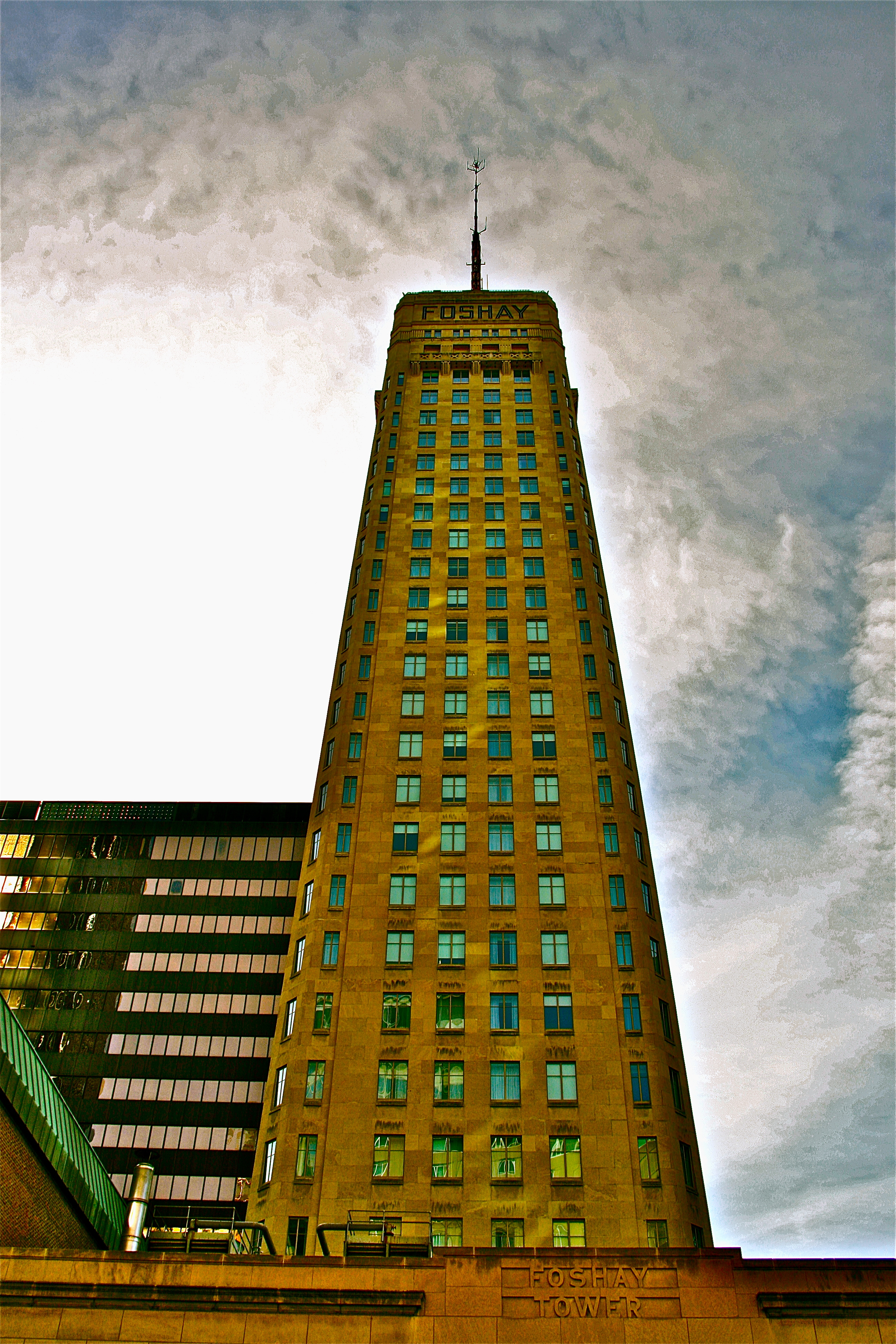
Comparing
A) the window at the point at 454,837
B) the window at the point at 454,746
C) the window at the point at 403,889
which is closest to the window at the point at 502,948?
the window at the point at 403,889

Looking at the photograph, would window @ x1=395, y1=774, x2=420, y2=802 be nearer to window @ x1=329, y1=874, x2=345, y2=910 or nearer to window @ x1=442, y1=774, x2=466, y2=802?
window @ x1=442, y1=774, x2=466, y2=802

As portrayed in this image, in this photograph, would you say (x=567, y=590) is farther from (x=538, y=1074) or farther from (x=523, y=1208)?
(x=523, y=1208)

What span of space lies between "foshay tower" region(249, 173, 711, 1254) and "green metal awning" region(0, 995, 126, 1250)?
10.4m

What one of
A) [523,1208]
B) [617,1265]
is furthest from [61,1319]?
[523,1208]

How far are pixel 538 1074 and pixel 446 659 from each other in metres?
29.0

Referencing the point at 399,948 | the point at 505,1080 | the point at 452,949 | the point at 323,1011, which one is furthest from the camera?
the point at 399,948

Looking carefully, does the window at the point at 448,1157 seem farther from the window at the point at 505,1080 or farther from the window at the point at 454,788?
the window at the point at 454,788

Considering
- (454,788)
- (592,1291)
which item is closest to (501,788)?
(454,788)

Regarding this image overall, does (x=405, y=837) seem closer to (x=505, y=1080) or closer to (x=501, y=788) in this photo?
(x=501, y=788)

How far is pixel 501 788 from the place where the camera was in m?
62.6

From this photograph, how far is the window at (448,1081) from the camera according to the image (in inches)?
2002

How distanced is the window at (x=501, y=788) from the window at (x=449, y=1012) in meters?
12.9

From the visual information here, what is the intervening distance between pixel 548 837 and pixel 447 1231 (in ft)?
73.4

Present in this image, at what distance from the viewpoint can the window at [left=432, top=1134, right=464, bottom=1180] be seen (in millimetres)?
48250
